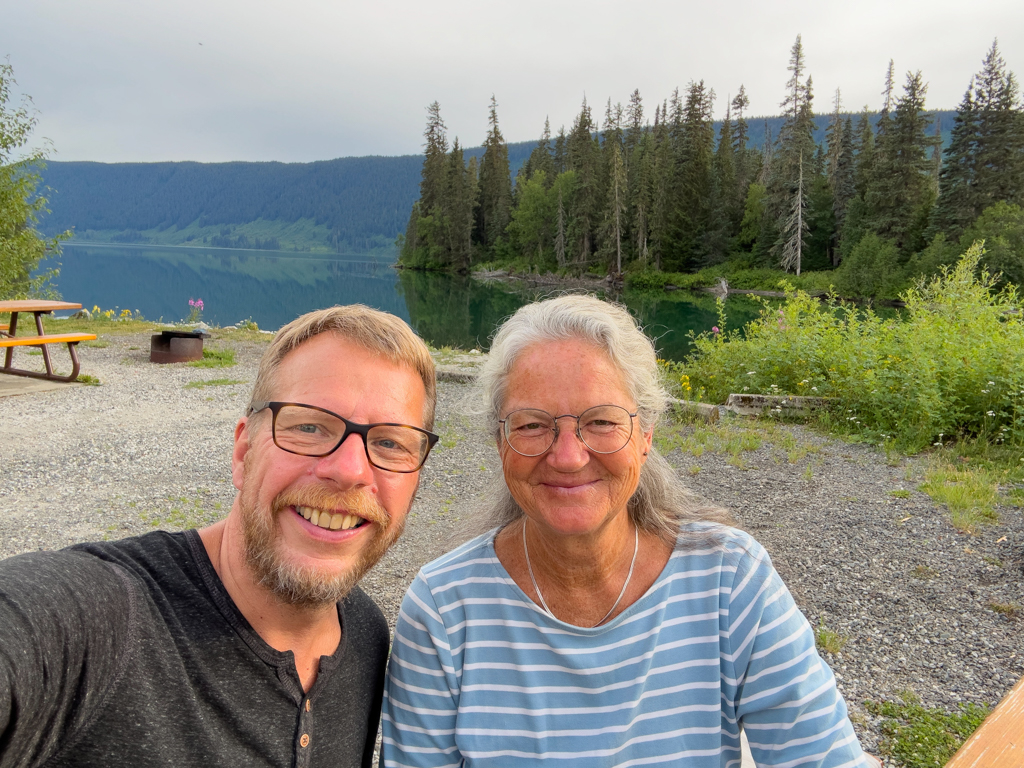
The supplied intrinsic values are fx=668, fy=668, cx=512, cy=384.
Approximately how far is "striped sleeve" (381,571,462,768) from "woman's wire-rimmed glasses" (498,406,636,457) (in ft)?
1.40

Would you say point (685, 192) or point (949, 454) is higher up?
point (685, 192)

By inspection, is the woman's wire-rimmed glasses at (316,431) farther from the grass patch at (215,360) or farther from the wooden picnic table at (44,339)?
the grass patch at (215,360)

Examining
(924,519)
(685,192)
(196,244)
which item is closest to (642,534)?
(924,519)

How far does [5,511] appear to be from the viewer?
480 cm

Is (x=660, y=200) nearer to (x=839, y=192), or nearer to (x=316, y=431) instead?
(x=839, y=192)

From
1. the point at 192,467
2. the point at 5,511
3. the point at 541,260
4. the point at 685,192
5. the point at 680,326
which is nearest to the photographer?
the point at 5,511

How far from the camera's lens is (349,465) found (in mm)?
1206

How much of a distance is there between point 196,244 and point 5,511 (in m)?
206

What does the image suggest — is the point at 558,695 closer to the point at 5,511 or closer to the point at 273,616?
the point at 273,616

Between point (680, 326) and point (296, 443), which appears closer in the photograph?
point (296, 443)

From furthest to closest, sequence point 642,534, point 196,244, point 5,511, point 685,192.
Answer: point 196,244 → point 685,192 → point 5,511 → point 642,534

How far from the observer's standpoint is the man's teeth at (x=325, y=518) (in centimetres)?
120

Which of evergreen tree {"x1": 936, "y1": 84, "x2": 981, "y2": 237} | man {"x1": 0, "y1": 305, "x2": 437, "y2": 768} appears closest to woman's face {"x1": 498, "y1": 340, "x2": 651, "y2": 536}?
man {"x1": 0, "y1": 305, "x2": 437, "y2": 768}

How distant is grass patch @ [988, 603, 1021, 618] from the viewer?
3640mm
